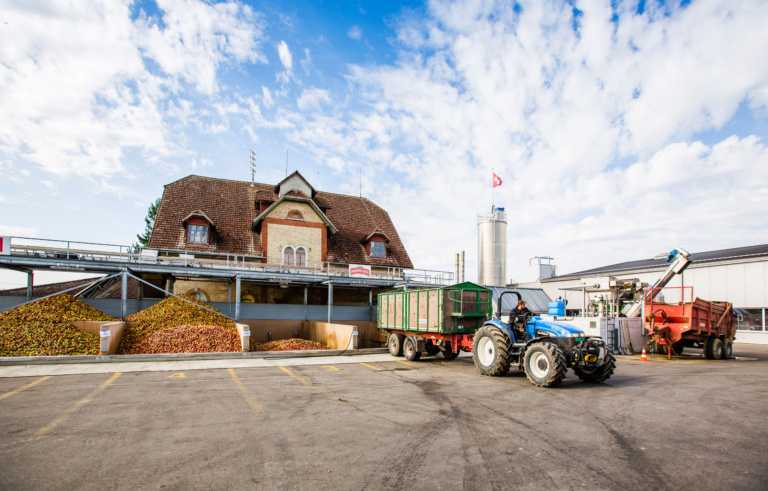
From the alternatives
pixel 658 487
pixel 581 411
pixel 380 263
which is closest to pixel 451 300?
pixel 581 411

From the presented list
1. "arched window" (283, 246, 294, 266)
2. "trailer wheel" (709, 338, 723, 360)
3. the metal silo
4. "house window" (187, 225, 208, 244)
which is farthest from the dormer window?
"trailer wheel" (709, 338, 723, 360)

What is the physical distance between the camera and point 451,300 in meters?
14.3

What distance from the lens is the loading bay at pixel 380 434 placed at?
485 centimetres

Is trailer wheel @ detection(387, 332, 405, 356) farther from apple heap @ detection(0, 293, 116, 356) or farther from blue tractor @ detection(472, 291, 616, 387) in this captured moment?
apple heap @ detection(0, 293, 116, 356)

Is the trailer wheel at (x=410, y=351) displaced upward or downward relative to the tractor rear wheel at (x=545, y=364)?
downward

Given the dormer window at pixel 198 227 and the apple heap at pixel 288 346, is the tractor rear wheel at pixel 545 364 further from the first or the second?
the dormer window at pixel 198 227

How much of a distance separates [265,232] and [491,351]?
A: 66.6 ft

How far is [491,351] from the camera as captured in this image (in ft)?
39.1

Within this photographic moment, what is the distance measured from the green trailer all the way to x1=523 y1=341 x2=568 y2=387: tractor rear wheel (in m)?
3.56

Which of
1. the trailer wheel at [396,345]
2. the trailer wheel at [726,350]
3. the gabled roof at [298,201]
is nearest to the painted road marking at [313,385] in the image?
the trailer wheel at [396,345]

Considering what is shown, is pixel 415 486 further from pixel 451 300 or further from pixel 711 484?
pixel 451 300

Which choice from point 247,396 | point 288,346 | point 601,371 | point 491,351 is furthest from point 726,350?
point 247,396

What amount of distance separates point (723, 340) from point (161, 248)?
1128 inches

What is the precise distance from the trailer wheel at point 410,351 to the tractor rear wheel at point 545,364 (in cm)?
563
